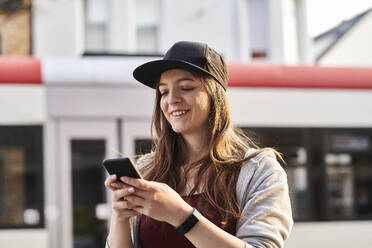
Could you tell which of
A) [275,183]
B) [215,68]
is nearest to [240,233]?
[275,183]

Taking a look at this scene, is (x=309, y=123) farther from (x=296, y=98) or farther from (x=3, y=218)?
(x=3, y=218)

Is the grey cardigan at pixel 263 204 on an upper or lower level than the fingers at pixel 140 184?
lower

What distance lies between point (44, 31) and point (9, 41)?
809 mm

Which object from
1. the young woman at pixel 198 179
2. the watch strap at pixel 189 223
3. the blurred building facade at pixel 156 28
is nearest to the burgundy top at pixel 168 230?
the young woman at pixel 198 179

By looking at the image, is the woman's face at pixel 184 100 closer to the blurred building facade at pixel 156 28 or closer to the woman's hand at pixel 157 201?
the woman's hand at pixel 157 201

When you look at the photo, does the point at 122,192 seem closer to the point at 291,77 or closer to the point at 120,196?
the point at 120,196

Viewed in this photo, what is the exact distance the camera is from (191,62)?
1769 millimetres

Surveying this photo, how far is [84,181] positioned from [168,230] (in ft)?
15.3

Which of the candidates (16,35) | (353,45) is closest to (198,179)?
(16,35)

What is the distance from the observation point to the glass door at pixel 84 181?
6129 mm

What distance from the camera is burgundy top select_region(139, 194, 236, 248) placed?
1698 millimetres

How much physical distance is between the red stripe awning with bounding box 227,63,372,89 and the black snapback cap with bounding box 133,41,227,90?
491 centimetres

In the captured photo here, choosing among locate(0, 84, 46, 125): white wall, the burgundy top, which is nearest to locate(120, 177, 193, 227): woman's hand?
the burgundy top

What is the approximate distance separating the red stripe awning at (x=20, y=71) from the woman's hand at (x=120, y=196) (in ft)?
16.5
